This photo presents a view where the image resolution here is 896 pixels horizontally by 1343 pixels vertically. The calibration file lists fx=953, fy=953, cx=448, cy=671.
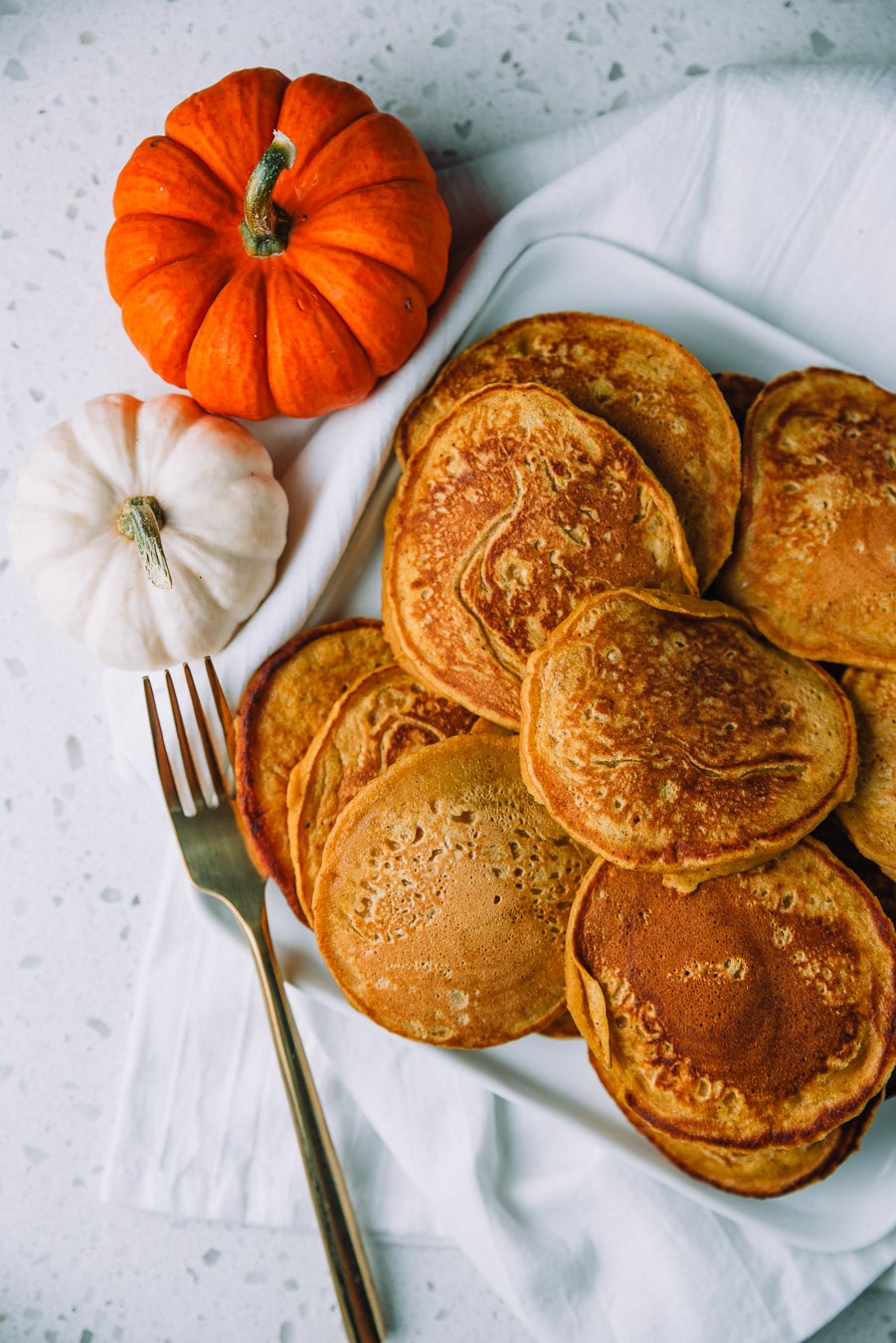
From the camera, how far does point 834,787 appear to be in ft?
4.38

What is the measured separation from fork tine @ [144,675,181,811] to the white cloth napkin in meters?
0.11

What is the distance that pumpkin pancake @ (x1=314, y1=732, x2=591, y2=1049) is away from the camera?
1.44 meters

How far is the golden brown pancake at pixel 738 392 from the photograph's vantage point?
4.97ft

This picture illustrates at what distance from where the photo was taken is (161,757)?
1.52 metres

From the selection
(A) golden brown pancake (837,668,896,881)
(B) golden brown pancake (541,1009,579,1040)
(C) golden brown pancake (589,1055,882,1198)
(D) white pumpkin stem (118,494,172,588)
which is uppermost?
(D) white pumpkin stem (118,494,172,588)

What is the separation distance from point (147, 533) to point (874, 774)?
3.67 ft

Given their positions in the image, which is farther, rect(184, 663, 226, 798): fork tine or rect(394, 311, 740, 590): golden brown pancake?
rect(184, 663, 226, 798): fork tine

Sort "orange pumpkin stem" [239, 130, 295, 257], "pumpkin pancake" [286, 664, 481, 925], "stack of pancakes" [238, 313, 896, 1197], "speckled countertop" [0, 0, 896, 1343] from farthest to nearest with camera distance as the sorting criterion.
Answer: "speckled countertop" [0, 0, 896, 1343], "pumpkin pancake" [286, 664, 481, 925], "stack of pancakes" [238, 313, 896, 1197], "orange pumpkin stem" [239, 130, 295, 257]

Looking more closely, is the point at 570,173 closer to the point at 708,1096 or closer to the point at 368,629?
the point at 368,629

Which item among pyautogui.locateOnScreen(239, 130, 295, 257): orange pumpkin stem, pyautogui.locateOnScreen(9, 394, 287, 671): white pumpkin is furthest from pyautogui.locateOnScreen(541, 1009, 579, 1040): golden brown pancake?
pyautogui.locateOnScreen(239, 130, 295, 257): orange pumpkin stem

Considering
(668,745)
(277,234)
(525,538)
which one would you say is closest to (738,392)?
(525,538)

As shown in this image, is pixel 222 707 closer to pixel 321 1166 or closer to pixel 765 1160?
pixel 321 1166

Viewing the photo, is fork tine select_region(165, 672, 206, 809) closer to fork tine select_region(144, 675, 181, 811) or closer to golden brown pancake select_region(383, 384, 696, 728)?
fork tine select_region(144, 675, 181, 811)

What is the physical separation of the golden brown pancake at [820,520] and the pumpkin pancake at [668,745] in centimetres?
9
